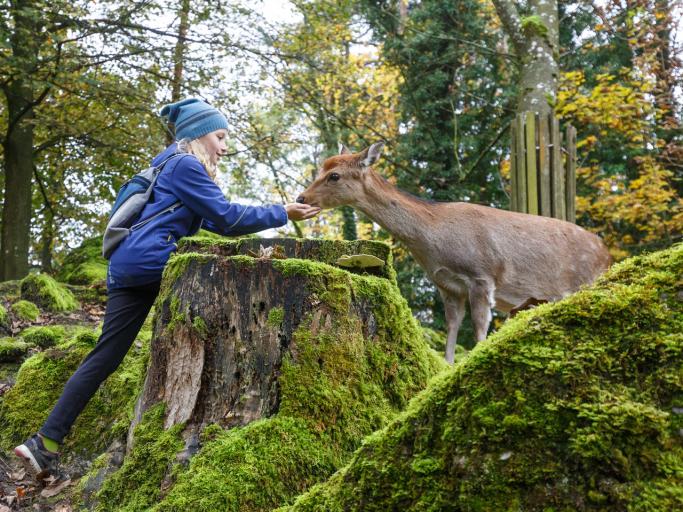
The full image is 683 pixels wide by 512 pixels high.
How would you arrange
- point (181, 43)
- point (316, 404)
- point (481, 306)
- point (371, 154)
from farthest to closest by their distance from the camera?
point (181, 43)
point (371, 154)
point (481, 306)
point (316, 404)

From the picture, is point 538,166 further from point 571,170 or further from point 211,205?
point 211,205

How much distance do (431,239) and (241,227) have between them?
13.0 ft

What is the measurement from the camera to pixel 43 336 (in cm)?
699

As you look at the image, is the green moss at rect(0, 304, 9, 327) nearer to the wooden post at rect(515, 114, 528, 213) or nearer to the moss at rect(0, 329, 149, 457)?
the moss at rect(0, 329, 149, 457)

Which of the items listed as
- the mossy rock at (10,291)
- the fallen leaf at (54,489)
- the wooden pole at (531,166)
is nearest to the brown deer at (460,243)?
the wooden pole at (531,166)

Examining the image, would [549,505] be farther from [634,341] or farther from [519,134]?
[519,134]

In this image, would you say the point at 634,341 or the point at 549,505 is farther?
the point at 634,341

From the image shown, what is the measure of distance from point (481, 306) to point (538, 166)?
313 centimetres

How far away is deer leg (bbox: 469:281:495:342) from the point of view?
26.1ft

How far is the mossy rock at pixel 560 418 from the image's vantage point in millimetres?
1708

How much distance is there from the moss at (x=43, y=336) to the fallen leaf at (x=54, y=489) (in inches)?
107

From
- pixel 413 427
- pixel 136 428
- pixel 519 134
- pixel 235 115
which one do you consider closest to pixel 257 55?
pixel 235 115

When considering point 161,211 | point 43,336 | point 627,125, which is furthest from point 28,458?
point 627,125

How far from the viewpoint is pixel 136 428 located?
3777mm
